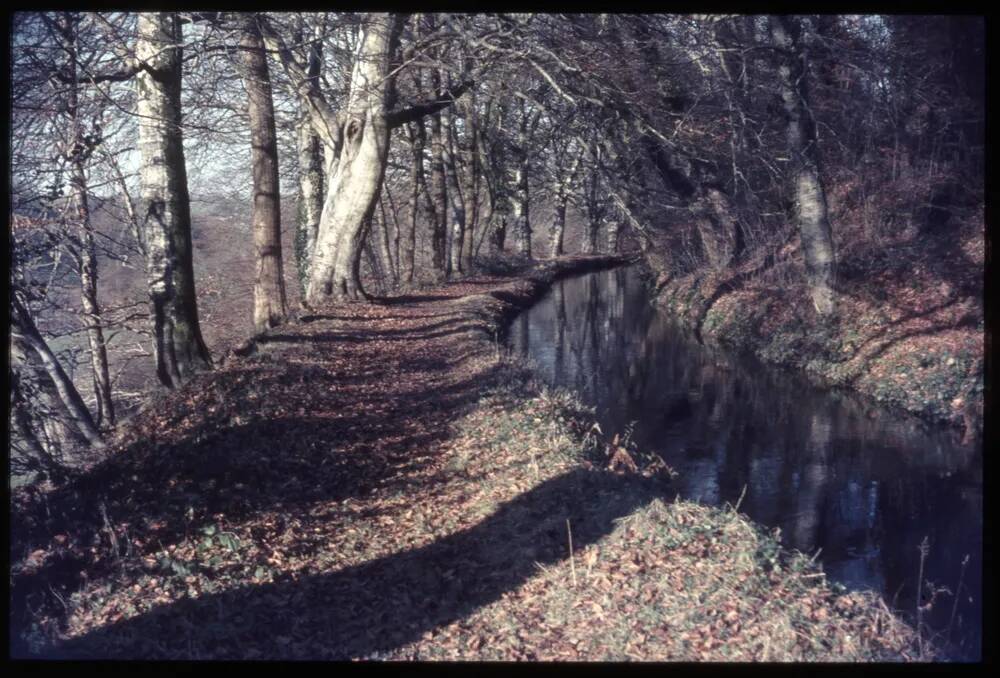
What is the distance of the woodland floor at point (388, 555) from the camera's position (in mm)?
4668

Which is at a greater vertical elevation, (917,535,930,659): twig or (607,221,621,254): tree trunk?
(607,221,621,254): tree trunk

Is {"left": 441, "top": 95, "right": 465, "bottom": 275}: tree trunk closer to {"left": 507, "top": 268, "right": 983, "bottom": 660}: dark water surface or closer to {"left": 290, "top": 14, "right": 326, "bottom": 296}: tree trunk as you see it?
{"left": 290, "top": 14, "right": 326, "bottom": 296}: tree trunk

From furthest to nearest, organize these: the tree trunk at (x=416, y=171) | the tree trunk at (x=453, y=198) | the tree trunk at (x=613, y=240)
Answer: the tree trunk at (x=613, y=240) → the tree trunk at (x=453, y=198) → the tree trunk at (x=416, y=171)

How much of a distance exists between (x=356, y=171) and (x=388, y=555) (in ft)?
32.2

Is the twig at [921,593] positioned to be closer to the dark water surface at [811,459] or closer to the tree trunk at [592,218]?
the dark water surface at [811,459]

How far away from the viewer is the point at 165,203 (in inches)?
347

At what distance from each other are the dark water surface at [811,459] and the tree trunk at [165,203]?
4959 mm

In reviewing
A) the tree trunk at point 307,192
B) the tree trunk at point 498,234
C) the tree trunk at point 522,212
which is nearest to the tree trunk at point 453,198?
the tree trunk at point 522,212

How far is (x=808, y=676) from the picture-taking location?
173 inches

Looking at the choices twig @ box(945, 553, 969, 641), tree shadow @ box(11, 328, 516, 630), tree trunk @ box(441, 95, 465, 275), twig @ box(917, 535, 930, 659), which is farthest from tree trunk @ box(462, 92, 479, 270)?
twig @ box(945, 553, 969, 641)

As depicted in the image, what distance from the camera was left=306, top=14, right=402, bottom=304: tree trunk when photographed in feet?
43.7

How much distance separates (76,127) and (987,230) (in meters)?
8.68

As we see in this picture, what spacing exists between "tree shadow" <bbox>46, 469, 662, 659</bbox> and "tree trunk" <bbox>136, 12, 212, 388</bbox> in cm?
445

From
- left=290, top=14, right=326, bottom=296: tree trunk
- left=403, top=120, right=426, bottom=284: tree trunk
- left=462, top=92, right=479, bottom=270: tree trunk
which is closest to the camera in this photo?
left=290, top=14, right=326, bottom=296: tree trunk
